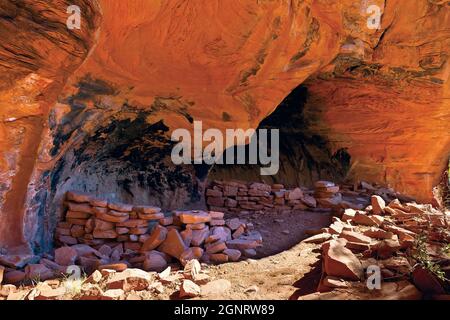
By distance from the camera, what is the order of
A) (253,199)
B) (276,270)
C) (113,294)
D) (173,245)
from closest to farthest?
(113,294) < (276,270) < (173,245) < (253,199)

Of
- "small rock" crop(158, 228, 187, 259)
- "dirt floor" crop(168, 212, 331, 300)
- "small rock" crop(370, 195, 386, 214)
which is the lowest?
"dirt floor" crop(168, 212, 331, 300)

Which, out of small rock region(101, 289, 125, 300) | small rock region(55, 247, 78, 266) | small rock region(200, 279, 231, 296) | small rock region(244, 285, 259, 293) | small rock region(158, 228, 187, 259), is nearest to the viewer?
small rock region(101, 289, 125, 300)

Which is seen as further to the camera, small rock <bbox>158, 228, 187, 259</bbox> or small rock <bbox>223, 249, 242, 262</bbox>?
small rock <bbox>223, 249, 242, 262</bbox>

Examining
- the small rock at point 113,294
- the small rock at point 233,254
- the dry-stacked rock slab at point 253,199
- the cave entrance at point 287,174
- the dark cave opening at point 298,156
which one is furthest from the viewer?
the dark cave opening at point 298,156

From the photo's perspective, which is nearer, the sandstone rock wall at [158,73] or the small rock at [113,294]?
the small rock at [113,294]

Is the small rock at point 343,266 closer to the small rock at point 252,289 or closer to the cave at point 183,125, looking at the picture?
the cave at point 183,125

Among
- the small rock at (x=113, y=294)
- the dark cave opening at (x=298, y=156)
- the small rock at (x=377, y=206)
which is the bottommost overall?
the small rock at (x=113, y=294)

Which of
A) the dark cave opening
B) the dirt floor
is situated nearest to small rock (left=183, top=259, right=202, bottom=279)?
the dirt floor

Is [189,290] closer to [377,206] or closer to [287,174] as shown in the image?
[377,206]

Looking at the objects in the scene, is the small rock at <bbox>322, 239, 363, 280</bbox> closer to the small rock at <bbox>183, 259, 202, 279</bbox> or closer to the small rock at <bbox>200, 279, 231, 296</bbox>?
the small rock at <bbox>200, 279, 231, 296</bbox>

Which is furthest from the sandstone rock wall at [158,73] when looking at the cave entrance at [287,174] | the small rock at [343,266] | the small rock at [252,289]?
the small rock at [343,266]

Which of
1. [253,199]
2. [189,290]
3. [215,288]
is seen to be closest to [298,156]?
[253,199]

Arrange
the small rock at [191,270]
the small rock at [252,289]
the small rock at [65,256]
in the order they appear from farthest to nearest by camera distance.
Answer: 1. the small rock at [65,256]
2. the small rock at [191,270]
3. the small rock at [252,289]
